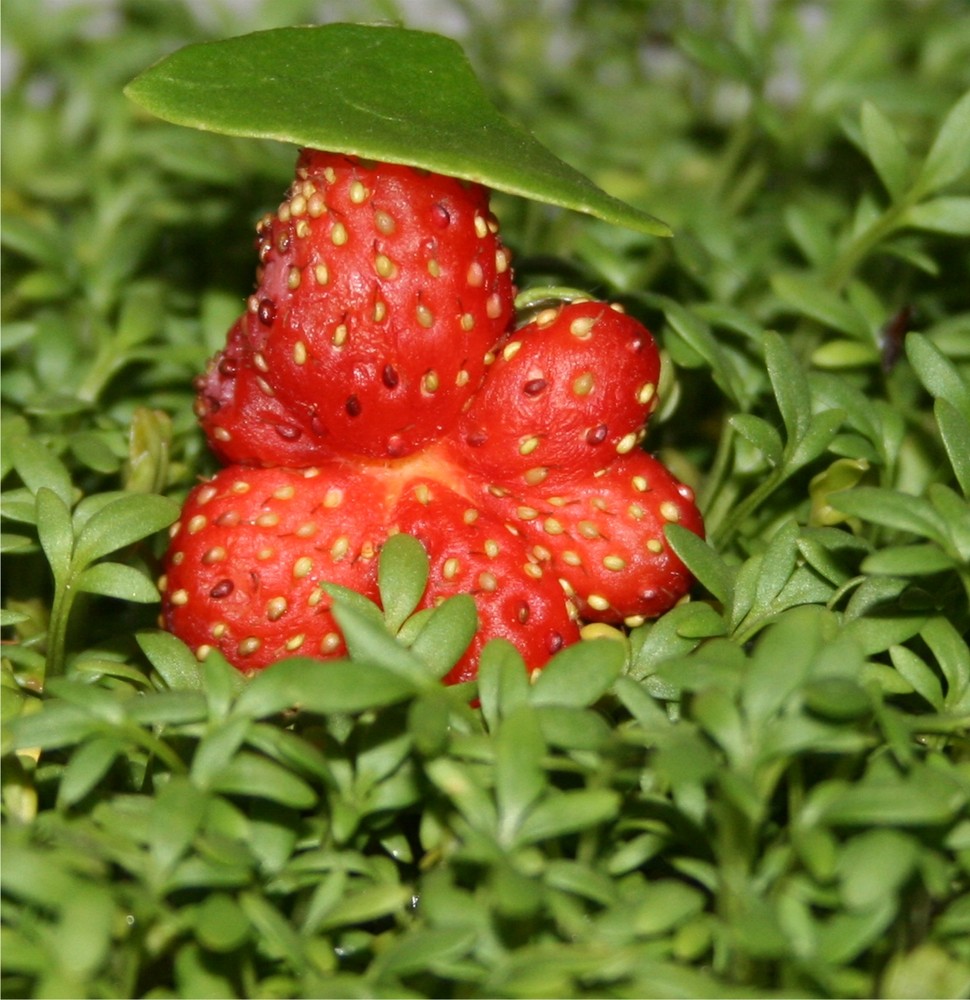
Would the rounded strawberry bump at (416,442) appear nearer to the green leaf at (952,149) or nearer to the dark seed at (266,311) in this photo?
the dark seed at (266,311)

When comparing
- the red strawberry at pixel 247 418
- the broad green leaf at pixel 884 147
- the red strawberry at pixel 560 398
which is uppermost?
the broad green leaf at pixel 884 147

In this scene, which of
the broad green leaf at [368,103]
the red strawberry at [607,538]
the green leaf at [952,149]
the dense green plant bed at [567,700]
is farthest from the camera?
the green leaf at [952,149]

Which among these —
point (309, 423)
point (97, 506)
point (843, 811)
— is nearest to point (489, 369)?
point (309, 423)

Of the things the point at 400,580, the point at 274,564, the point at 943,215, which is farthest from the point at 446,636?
the point at 943,215

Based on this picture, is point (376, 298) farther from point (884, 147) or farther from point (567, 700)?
point (884, 147)

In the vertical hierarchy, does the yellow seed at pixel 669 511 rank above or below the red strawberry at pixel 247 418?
below

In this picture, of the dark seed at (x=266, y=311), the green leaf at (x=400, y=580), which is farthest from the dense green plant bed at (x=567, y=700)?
the dark seed at (x=266, y=311)

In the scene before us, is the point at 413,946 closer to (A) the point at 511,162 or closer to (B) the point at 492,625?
(B) the point at 492,625

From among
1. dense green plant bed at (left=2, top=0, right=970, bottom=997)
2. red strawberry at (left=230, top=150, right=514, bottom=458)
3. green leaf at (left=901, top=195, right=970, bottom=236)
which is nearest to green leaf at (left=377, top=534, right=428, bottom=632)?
dense green plant bed at (left=2, top=0, right=970, bottom=997)
